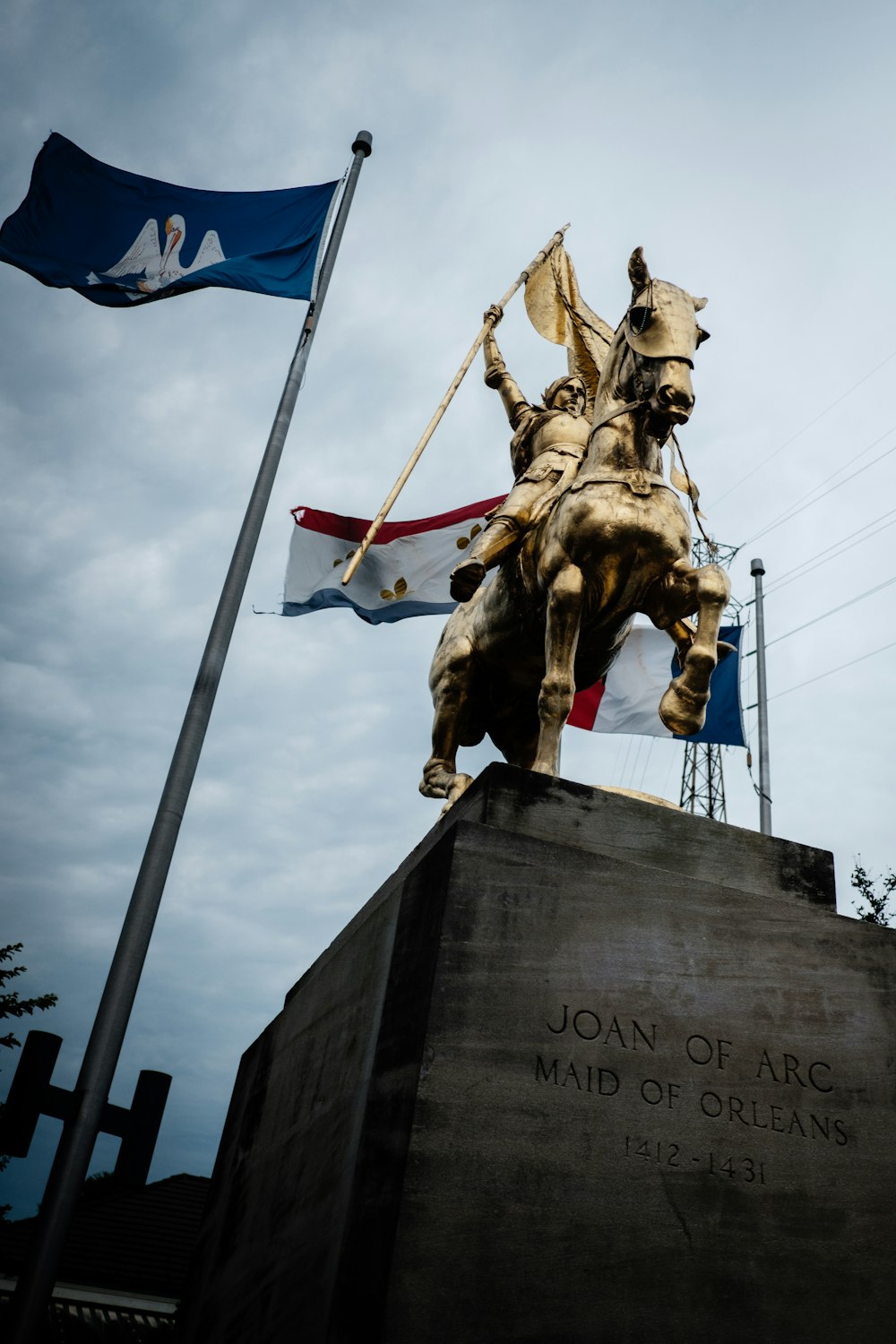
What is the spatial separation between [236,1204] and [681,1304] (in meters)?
3.04

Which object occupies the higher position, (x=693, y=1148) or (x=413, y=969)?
(x=413, y=969)

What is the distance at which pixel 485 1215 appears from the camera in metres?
4.22

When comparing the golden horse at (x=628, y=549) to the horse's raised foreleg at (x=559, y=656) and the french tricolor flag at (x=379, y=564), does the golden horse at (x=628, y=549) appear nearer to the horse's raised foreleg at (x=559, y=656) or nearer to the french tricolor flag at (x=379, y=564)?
the horse's raised foreleg at (x=559, y=656)

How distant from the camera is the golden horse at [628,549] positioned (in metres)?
6.67

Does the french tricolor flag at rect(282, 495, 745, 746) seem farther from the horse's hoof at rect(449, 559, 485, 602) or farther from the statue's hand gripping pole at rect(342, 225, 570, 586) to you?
the horse's hoof at rect(449, 559, 485, 602)

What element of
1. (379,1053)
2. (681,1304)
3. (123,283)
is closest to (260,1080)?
(379,1053)

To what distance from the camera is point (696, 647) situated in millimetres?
6641

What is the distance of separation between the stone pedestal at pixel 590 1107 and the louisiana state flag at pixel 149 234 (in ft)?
27.8

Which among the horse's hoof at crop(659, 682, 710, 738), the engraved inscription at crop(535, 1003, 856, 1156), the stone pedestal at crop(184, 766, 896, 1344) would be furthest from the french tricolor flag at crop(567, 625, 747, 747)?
the engraved inscription at crop(535, 1003, 856, 1156)

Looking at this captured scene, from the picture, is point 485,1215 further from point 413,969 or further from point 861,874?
point 861,874

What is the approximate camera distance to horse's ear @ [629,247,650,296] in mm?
7207

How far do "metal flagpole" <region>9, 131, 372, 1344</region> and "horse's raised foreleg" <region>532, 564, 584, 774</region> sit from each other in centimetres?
366

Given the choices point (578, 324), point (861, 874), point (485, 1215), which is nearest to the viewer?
point (485, 1215)

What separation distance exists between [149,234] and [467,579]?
7422 millimetres
